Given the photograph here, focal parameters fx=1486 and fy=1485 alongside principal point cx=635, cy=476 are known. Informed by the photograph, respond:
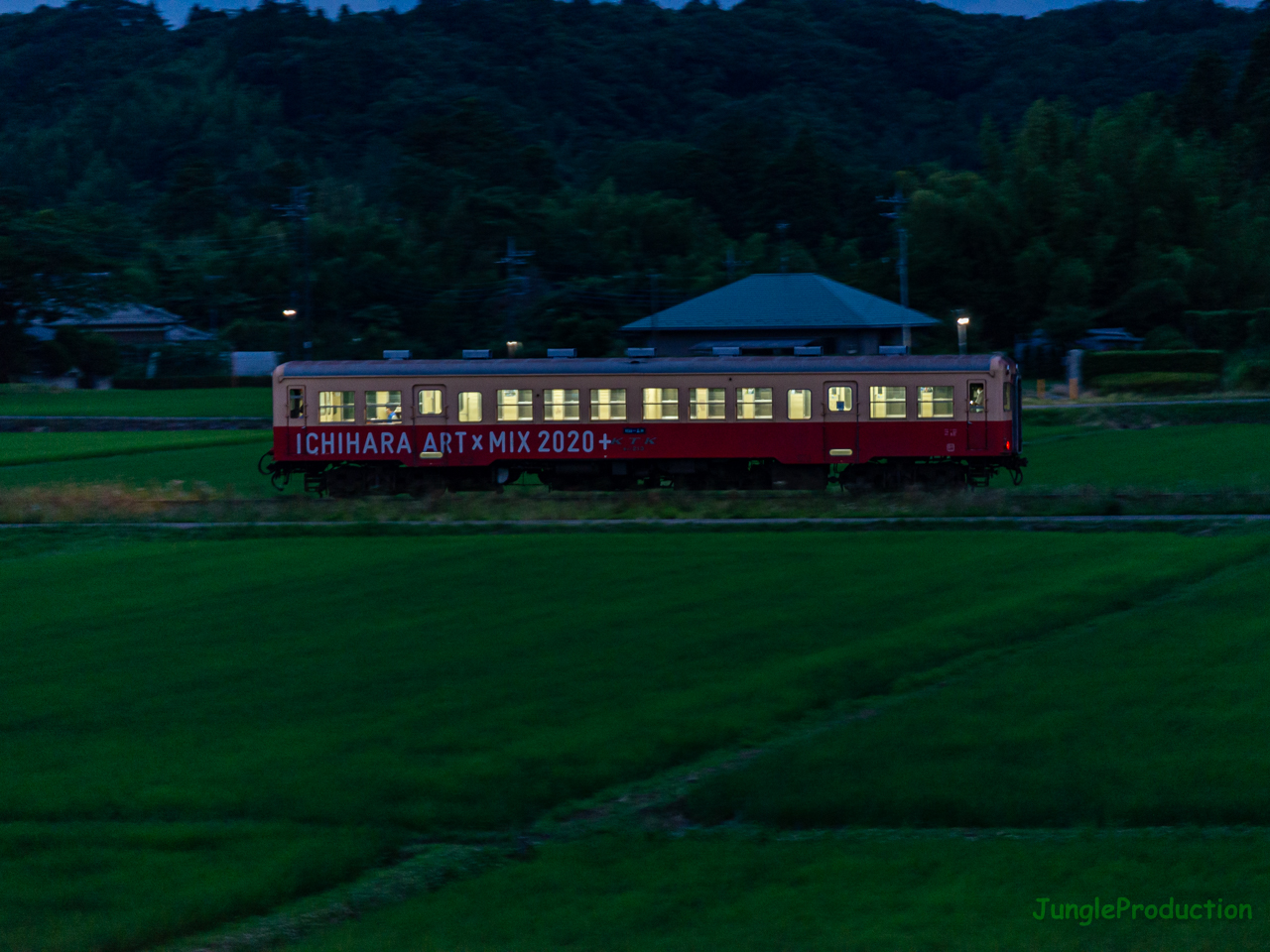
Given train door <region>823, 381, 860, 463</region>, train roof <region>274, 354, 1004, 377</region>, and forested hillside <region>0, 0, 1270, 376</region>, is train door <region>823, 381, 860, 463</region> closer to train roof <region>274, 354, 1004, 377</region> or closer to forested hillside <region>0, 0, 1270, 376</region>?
train roof <region>274, 354, 1004, 377</region>

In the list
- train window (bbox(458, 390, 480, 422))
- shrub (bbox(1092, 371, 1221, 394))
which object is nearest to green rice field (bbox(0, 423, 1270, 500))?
train window (bbox(458, 390, 480, 422))

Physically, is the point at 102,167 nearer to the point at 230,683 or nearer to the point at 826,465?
the point at 826,465

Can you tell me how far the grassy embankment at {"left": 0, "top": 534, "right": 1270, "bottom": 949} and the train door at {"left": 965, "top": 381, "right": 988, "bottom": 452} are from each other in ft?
26.1

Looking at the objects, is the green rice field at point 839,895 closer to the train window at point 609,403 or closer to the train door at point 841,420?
the train door at point 841,420

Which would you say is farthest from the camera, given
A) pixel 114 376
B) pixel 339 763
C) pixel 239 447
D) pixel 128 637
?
pixel 114 376

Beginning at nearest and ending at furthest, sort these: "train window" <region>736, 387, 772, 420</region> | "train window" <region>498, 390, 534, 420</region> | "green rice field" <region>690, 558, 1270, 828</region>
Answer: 1. "green rice field" <region>690, 558, 1270, 828</region>
2. "train window" <region>736, 387, 772, 420</region>
3. "train window" <region>498, 390, 534, 420</region>

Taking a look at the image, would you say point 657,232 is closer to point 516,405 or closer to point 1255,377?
point 1255,377

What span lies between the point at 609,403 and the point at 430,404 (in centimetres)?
467

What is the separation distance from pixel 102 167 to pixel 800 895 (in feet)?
602

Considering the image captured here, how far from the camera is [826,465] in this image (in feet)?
125

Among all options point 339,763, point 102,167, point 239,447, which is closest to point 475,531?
point 339,763

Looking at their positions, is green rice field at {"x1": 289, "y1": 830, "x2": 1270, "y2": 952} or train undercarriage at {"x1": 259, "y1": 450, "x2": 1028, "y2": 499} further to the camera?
train undercarriage at {"x1": 259, "y1": 450, "x2": 1028, "y2": 499}

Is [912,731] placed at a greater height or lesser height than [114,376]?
lesser

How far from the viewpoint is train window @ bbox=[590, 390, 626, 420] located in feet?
124
